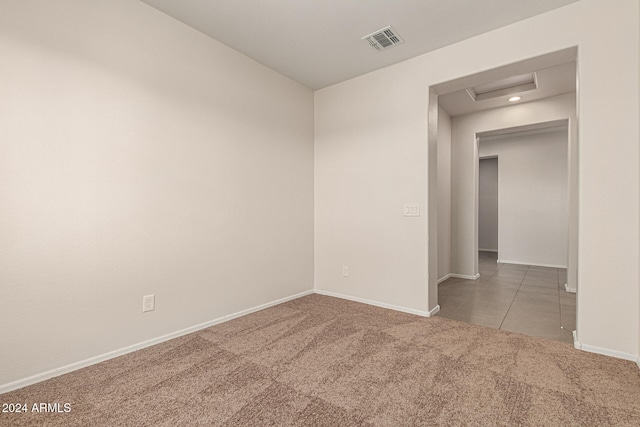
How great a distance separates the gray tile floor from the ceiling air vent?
2.76m

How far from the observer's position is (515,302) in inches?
134

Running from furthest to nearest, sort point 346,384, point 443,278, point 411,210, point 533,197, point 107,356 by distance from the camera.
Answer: point 533,197
point 443,278
point 411,210
point 107,356
point 346,384

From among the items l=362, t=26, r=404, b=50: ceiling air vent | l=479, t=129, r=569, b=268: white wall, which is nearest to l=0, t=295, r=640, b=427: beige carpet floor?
l=362, t=26, r=404, b=50: ceiling air vent

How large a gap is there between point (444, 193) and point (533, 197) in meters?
2.50

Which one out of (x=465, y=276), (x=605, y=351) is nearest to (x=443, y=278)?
(x=465, y=276)

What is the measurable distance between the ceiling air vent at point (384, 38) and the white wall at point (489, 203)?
5.63m

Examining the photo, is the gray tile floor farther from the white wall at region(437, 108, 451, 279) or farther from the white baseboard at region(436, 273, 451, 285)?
the white wall at region(437, 108, 451, 279)

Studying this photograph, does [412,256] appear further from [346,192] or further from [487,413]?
[487,413]

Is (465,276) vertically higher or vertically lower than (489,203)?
lower

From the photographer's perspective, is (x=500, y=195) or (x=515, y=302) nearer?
(x=515, y=302)

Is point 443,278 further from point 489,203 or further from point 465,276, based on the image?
point 489,203

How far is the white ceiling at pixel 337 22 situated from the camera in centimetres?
224

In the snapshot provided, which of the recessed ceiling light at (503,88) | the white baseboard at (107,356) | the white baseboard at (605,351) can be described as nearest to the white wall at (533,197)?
the recessed ceiling light at (503,88)

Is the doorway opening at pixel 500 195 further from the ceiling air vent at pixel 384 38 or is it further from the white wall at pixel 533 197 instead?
the ceiling air vent at pixel 384 38
